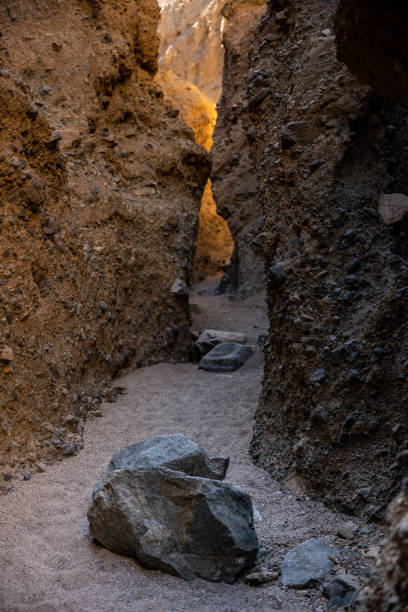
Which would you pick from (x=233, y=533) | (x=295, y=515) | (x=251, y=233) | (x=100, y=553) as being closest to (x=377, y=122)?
(x=295, y=515)

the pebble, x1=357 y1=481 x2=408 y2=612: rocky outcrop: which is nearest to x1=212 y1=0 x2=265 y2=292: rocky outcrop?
the pebble

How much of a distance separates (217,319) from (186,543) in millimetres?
6606

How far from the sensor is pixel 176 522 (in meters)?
2.53

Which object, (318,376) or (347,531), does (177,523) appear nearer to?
(347,531)

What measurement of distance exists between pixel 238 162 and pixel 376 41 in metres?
9.59

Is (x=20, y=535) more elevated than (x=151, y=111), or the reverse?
(x=151, y=111)

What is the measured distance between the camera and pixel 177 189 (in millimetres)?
7789

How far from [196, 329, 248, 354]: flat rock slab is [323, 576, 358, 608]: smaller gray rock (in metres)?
5.00

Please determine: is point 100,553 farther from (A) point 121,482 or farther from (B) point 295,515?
(B) point 295,515

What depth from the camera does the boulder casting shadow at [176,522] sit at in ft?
8.11

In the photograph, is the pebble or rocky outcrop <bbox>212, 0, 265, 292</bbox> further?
rocky outcrop <bbox>212, 0, 265, 292</bbox>

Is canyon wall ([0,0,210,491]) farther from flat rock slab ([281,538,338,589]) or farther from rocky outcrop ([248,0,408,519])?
flat rock slab ([281,538,338,589])

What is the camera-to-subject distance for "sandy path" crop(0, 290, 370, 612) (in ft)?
7.52

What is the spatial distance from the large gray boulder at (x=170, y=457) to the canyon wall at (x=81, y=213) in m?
0.96
